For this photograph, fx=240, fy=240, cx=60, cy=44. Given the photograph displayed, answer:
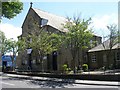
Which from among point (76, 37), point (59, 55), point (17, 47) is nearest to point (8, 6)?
point (76, 37)

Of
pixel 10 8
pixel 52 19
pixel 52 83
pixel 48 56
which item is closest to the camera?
pixel 10 8

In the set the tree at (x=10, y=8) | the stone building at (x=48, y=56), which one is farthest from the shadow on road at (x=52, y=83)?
the stone building at (x=48, y=56)

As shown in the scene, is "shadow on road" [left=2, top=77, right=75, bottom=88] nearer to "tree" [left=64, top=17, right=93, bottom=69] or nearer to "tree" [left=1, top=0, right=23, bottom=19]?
"tree" [left=64, top=17, right=93, bottom=69]

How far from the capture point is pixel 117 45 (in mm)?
45844

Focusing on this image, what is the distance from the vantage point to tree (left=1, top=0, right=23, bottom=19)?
419 inches

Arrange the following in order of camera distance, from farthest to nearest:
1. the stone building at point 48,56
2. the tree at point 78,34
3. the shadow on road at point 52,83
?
the stone building at point 48,56, the tree at point 78,34, the shadow on road at point 52,83

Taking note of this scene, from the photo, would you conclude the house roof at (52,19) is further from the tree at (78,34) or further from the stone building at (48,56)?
the tree at (78,34)

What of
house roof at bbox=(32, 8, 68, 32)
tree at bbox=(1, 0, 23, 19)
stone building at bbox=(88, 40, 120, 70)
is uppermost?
house roof at bbox=(32, 8, 68, 32)

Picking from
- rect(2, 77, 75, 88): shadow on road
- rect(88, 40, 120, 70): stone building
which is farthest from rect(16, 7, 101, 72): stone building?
rect(2, 77, 75, 88): shadow on road

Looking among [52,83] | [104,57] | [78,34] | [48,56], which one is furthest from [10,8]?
[104,57]

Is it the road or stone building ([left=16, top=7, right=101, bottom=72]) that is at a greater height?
stone building ([left=16, top=7, right=101, bottom=72])

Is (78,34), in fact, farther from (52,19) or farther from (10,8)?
(52,19)

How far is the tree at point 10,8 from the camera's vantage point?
34.9 feet

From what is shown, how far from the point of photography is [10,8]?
10820 mm
